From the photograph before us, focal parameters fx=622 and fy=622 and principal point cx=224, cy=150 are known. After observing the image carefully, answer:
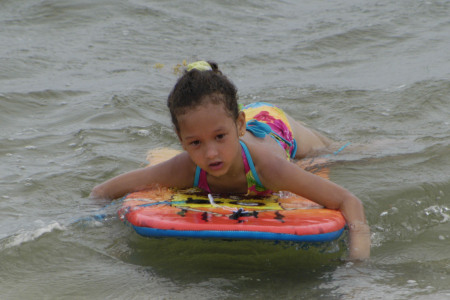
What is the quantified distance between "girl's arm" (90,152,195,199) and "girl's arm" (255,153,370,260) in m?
0.50

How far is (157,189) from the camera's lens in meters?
4.04

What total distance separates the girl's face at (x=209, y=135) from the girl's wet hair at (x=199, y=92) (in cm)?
3

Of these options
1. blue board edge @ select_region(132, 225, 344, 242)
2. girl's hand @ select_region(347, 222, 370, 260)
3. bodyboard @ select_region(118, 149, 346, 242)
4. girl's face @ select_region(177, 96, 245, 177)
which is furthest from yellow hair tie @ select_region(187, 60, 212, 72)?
girl's hand @ select_region(347, 222, 370, 260)

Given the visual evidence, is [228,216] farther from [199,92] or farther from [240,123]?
[199,92]

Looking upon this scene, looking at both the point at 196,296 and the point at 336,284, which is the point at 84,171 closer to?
the point at 196,296

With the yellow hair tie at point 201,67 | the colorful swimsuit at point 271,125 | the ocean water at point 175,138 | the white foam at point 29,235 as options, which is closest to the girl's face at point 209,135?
the yellow hair tie at point 201,67

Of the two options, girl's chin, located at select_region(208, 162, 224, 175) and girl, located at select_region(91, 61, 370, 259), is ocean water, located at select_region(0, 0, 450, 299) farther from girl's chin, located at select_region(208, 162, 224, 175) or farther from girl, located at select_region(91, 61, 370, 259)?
girl's chin, located at select_region(208, 162, 224, 175)

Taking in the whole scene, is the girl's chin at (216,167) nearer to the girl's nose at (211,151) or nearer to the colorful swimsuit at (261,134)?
the girl's nose at (211,151)

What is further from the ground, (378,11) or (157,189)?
(378,11)

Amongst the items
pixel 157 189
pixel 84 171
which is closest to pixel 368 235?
pixel 157 189

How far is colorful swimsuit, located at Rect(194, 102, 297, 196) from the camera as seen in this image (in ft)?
12.6

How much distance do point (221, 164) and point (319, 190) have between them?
0.62 m

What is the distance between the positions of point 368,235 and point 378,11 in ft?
28.8

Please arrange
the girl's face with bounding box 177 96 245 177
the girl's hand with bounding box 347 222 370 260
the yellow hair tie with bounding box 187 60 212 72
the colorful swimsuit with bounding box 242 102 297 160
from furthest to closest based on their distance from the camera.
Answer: the colorful swimsuit with bounding box 242 102 297 160 → the yellow hair tie with bounding box 187 60 212 72 → the girl's hand with bounding box 347 222 370 260 → the girl's face with bounding box 177 96 245 177
